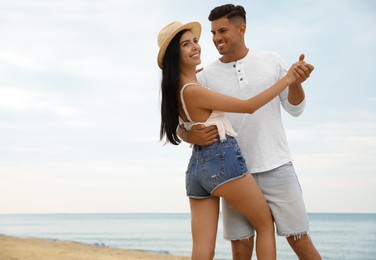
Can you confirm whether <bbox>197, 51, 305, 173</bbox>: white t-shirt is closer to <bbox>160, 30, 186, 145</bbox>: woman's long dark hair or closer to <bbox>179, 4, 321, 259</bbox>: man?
<bbox>179, 4, 321, 259</bbox>: man

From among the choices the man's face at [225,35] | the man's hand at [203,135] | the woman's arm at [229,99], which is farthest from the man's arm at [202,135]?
the man's face at [225,35]

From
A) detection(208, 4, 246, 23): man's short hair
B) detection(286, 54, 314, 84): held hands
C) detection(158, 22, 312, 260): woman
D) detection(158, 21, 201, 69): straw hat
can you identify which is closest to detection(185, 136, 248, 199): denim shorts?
detection(158, 22, 312, 260): woman

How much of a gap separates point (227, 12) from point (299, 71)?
67 centimetres

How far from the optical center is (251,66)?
12.1 feet

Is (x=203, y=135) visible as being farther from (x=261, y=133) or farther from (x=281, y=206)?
(x=281, y=206)

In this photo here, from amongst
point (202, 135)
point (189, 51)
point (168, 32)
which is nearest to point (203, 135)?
point (202, 135)

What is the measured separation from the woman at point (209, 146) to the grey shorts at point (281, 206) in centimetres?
17

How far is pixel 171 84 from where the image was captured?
3.29 meters

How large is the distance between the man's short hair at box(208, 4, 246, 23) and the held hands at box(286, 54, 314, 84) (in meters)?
0.58

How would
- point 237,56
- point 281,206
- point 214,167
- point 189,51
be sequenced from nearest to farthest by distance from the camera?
point 214,167 → point 189,51 → point 281,206 → point 237,56

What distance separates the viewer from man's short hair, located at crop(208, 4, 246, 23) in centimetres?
360

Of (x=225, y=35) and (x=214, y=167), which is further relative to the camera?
(x=225, y=35)

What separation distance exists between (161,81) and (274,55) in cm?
88

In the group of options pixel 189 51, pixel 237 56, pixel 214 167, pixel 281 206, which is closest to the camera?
pixel 214 167
